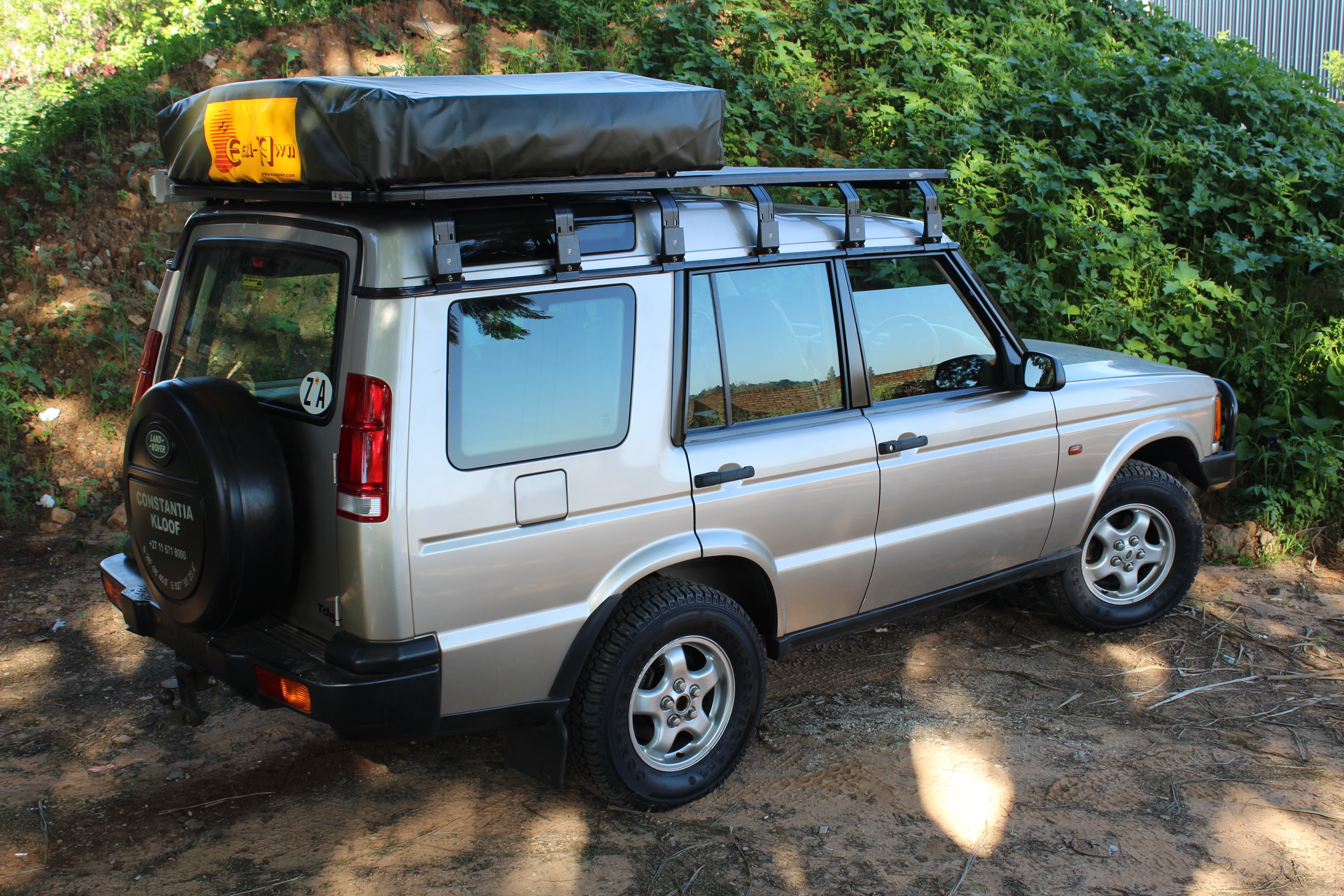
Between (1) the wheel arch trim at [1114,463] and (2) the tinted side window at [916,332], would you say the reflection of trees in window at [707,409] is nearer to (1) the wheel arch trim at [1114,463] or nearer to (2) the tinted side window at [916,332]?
(2) the tinted side window at [916,332]

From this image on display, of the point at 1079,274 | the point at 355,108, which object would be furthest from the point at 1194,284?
the point at 355,108

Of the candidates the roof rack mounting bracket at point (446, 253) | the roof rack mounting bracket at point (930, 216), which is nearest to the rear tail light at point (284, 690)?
the roof rack mounting bracket at point (446, 253)

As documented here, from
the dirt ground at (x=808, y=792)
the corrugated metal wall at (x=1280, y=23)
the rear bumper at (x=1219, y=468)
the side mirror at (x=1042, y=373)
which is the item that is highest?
the corrugated metal wall at (x=1280, y=23)

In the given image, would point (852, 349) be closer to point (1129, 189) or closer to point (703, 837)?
point (703, 837)

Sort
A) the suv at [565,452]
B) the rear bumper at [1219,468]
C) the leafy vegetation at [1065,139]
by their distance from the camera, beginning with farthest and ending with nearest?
the leafy vegetation at [1065,139] < the rear bumper at [1219,468] < the suv at [565,452]

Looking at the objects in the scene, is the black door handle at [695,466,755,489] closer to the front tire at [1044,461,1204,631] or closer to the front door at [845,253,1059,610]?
the front door at [845,253,1059,610]

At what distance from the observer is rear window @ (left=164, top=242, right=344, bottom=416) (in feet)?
9.53

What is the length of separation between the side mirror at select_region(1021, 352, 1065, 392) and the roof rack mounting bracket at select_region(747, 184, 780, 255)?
1214mm

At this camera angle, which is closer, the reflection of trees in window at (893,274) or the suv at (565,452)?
the suv at (565,452)

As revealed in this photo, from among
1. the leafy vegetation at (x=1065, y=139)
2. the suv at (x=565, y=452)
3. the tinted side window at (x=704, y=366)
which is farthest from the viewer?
the leafy vegetation at (x=1065, y=139)

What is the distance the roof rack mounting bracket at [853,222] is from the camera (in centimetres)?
363

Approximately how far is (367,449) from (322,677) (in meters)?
0.62

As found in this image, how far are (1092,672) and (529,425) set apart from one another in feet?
9.34

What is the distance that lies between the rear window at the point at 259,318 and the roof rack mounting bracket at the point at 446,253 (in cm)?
31
